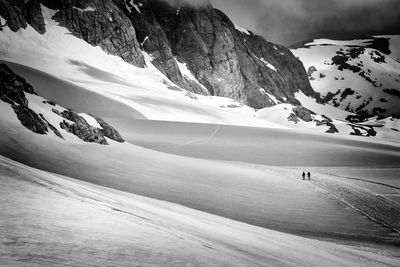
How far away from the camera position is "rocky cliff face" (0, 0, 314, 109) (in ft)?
451

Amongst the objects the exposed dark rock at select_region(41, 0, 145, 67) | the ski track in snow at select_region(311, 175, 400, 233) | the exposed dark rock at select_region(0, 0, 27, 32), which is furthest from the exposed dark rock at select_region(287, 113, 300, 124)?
the ski track in snow at select_region(311, 175, 400, 233)

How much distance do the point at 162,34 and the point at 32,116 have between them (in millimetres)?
157961

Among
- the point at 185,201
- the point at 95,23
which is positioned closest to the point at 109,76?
the point at 95,23

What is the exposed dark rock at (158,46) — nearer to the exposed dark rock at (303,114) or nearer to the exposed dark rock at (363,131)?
the exposed dark rock at (303,114)

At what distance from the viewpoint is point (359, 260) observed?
30.4 feet

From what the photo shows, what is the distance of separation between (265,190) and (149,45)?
5908 inches

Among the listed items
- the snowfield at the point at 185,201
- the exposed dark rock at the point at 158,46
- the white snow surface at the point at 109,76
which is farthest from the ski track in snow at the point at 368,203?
the exposed dark rock at the point at 158,46

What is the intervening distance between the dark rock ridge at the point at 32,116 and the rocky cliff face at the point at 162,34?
11115 cm

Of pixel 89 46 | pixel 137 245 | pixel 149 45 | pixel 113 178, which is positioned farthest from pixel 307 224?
pixel 149 45

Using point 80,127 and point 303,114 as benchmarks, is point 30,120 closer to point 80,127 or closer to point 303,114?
point 80,127

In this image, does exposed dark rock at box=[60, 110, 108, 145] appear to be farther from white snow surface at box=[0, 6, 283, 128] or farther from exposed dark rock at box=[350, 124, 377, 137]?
exposed dark rock at box=[350, 124, 377, 137]

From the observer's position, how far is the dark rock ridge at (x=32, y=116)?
64.5 feet

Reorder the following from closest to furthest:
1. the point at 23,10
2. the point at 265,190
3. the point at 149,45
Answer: the point at 265,190, the point at 23,10, the point at 149,45

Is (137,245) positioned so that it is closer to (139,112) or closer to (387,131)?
(139,112)
